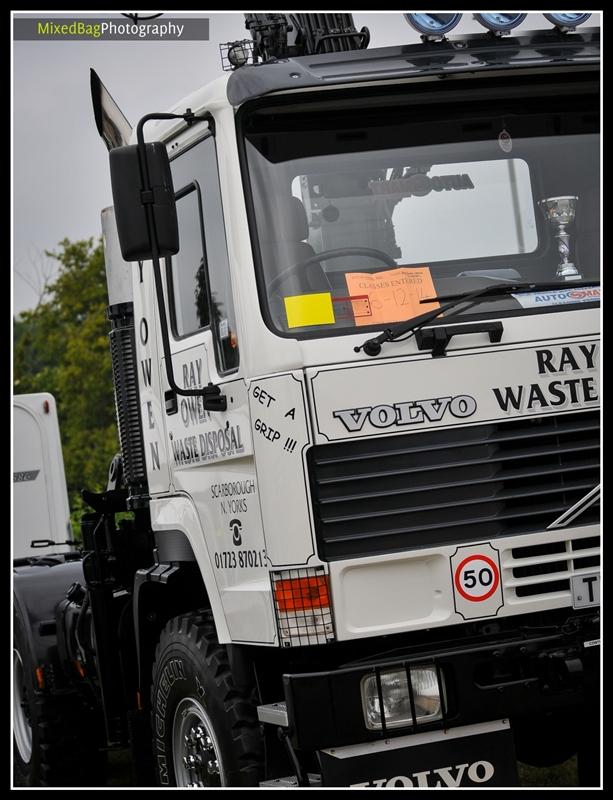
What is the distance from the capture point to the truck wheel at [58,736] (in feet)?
25.2

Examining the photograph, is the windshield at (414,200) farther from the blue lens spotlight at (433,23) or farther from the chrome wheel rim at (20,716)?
the chrome wheel rim at (20,716)

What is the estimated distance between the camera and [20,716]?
832cm

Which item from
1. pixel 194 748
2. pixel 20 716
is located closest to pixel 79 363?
pixel 20 716


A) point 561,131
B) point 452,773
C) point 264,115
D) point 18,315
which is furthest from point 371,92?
point 18,315

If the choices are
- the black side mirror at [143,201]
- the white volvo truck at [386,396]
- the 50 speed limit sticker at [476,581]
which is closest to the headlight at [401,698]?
the white volvo truck at [386,396]

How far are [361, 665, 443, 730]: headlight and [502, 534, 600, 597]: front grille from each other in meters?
0.48

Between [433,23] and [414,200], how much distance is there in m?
0.73

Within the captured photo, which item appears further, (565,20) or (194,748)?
(194,748)

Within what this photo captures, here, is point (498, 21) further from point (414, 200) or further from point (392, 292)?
point (392, 292)

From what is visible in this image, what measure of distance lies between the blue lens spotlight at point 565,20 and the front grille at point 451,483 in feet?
5.37

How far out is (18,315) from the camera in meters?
37.0

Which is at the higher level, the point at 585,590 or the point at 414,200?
the point at 414,200

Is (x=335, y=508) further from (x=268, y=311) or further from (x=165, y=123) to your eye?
(x=165, y=123)

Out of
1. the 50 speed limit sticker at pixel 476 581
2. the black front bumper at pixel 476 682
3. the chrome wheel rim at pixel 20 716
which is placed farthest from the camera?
the chrome wheel rim at pixel 20 716
